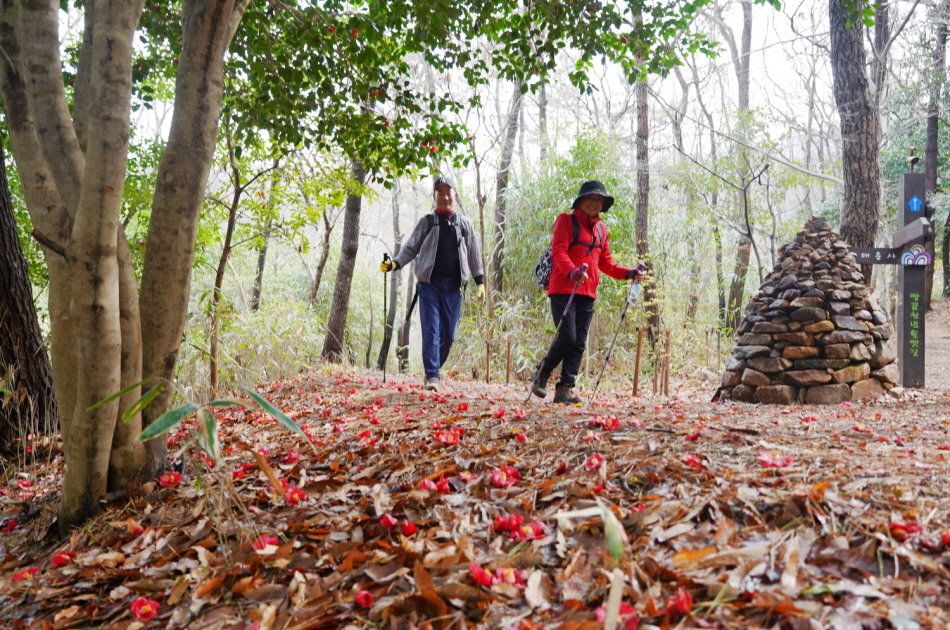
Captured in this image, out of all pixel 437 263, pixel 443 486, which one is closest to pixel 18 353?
pixel 443 486

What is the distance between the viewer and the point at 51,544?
2.03 metres

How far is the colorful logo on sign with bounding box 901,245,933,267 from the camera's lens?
5.26m

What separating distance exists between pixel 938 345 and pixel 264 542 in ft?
53.4

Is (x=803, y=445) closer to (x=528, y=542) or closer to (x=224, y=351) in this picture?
(x=528, y=542)

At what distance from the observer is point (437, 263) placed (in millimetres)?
4980

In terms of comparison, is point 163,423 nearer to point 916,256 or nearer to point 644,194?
point 916,256

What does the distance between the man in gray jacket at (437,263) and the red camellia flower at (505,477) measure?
2.94 m

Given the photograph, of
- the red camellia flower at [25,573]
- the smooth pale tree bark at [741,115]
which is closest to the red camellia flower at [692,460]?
the red camellia flower at [25,573]

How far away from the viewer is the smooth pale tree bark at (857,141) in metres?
5.70

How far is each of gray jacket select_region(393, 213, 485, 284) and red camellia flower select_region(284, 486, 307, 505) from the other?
3.04 meters

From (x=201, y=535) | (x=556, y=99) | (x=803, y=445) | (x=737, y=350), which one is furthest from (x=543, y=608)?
(x=556, y=99)

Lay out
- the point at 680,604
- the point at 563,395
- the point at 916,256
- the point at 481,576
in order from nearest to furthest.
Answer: the point at 680,604
the point at 481,576
the point at 563,395
the point at 916,256

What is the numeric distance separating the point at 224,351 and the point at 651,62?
15.5 ft

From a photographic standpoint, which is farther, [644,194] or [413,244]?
[644,194]
